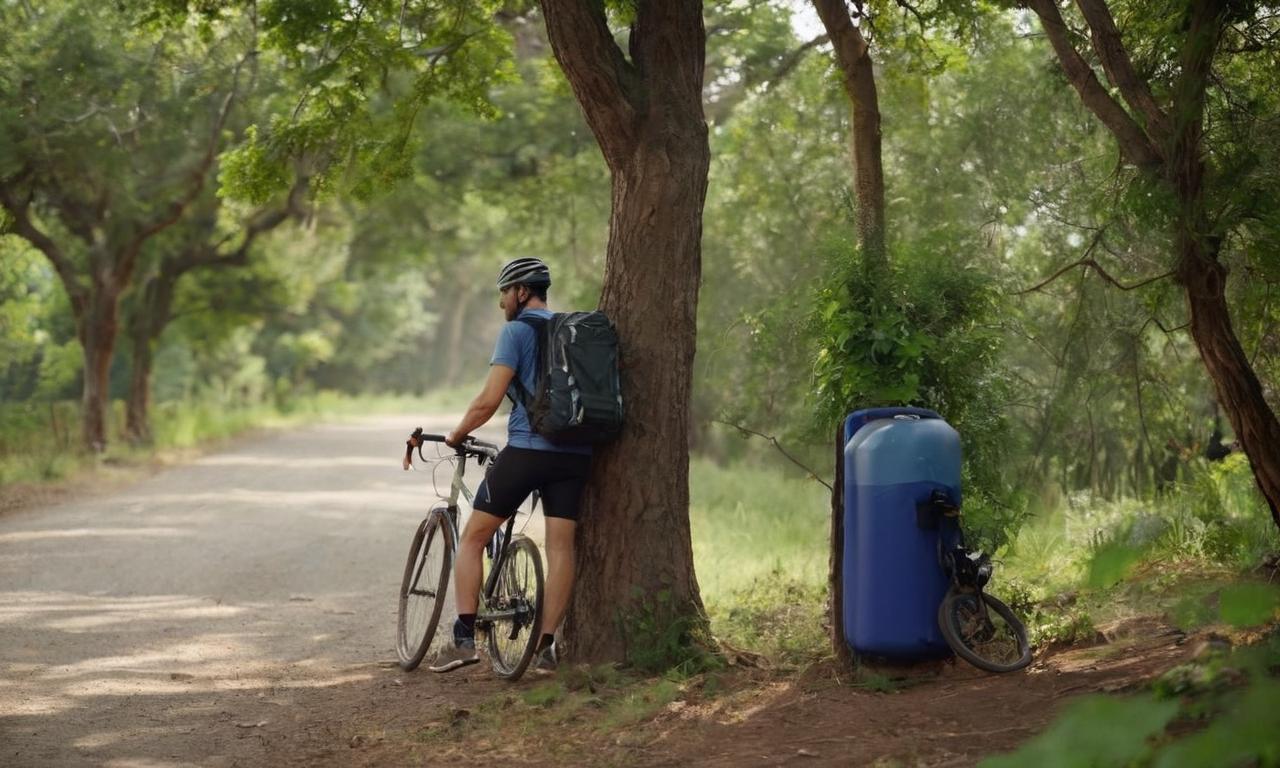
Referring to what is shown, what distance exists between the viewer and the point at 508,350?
280 inches

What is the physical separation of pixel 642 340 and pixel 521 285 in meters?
0.68

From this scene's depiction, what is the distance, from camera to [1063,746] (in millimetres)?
3287

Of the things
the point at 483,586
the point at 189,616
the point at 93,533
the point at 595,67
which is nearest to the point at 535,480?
the point at 483,586

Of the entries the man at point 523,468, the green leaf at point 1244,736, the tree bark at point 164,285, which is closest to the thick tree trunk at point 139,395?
the tree bark at point 164,285

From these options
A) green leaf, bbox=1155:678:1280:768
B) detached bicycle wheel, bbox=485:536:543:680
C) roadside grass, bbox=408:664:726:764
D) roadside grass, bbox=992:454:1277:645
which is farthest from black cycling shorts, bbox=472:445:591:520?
green leaf, bbox=1155:678:1280:768

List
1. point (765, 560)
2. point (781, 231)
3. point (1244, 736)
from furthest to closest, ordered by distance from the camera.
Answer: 1. point (781, 231)
2. point (765, 560)
3. point (1244, 736)

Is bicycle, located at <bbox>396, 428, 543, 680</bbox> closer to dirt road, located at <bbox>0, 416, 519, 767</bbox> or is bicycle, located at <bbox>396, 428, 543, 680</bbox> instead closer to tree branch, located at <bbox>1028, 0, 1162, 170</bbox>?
dirt road, located at <bbox>0, 416, 519, 767</bbox>

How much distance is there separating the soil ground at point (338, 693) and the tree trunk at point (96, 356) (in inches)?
433

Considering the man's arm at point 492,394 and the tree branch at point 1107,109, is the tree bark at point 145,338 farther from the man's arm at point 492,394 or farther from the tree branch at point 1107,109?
the tree branch at point 1107,109

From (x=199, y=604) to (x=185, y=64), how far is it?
1064 cm

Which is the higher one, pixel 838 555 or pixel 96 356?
pixel 96 356

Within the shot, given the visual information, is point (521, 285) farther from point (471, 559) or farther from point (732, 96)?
point (732, 96)

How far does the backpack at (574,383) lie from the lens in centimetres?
693

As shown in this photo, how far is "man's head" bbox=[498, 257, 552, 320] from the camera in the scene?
288 inches
